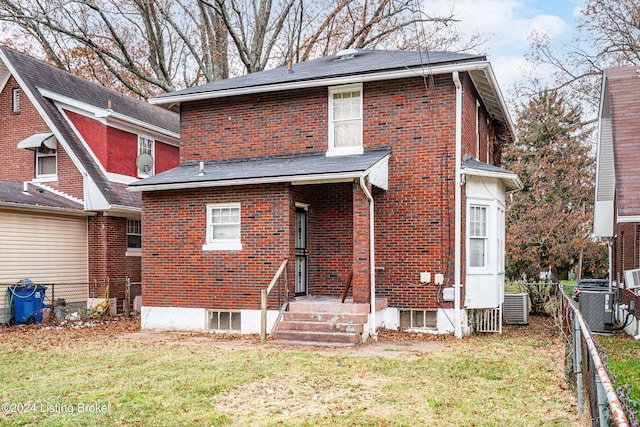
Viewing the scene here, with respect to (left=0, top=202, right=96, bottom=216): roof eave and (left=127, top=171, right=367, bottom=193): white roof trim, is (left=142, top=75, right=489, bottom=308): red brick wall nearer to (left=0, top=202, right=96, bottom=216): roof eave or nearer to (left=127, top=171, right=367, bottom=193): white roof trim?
(left=127, top=171, right=367, bottom=193): white roof trim

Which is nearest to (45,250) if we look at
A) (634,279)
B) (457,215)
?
(457,215)

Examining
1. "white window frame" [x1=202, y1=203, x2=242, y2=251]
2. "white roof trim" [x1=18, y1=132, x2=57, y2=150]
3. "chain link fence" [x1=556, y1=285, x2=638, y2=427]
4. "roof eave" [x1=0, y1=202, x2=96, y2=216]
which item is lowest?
"chain link fence" [x1=556, y1=285, x2=638, y2=427]

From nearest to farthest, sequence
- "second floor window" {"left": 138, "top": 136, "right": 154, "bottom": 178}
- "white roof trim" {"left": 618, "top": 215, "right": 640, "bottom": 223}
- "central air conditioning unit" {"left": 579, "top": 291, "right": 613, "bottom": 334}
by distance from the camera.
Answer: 1. "white roof trim" {"left": 618, "top": 215, "right": 640, "bottom": 223}
2. "central air conditioning unit" {"left": 579, "top": 291, "right": 613, "bottom": 334}
3. "second floor window" {"left": 138, "top": 136, "right": 154, "bottom": 178}

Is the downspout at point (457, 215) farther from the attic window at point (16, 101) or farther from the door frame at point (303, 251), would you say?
the attic window at point (16, 101)

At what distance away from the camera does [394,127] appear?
13344 millimetres

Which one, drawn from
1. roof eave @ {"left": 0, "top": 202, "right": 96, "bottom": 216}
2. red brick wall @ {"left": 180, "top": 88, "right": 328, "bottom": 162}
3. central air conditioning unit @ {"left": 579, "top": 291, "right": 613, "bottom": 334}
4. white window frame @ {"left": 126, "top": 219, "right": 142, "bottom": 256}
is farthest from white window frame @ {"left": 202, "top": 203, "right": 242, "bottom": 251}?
central air conditioning unit @ {"left": 579, "top": 291, "right": 613, "bottom": 334}

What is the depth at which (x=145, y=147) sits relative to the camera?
67.4 feet

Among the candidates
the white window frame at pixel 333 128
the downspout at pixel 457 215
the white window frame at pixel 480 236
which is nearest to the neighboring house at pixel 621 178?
the white window frame at pixel 480 236

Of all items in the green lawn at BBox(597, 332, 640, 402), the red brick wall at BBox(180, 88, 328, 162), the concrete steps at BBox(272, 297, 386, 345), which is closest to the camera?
the green lawn at BBox(597, 332, 640, 402)

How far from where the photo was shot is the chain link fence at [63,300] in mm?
15328

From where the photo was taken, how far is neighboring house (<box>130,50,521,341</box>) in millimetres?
12703

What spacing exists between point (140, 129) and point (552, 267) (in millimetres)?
24525

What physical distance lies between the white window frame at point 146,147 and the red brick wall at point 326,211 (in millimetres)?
6024

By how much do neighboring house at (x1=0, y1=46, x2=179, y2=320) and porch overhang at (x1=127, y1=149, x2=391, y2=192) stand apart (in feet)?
14.0
